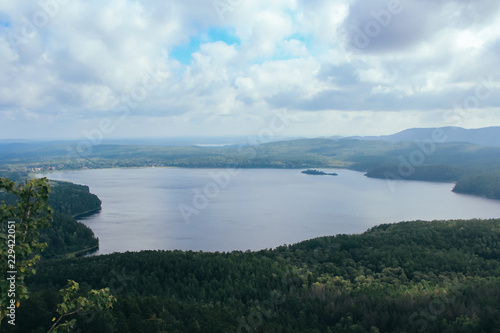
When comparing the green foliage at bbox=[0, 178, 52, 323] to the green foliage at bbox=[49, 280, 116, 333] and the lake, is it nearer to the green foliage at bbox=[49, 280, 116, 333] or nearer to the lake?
the green foliage at bbox=[49, 280, 116, 333]

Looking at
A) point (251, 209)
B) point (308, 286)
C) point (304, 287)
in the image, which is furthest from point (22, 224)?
point (251, 209)

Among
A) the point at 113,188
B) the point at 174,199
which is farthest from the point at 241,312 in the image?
the point at 113,188

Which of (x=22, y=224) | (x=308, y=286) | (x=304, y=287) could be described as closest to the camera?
(x=22, y=224)

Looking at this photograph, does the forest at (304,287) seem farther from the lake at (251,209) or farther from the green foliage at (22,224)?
the lake at (251,209)

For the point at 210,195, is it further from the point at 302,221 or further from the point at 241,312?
the point at 241,312

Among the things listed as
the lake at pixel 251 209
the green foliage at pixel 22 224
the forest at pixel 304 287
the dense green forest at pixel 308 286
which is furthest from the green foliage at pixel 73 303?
the lake at pixel 251 209

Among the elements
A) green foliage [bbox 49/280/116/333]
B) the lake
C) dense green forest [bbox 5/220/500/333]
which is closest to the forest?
dense green forest [bbox 5/220/500/333]

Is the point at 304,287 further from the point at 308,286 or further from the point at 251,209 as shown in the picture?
the point at 251,209
